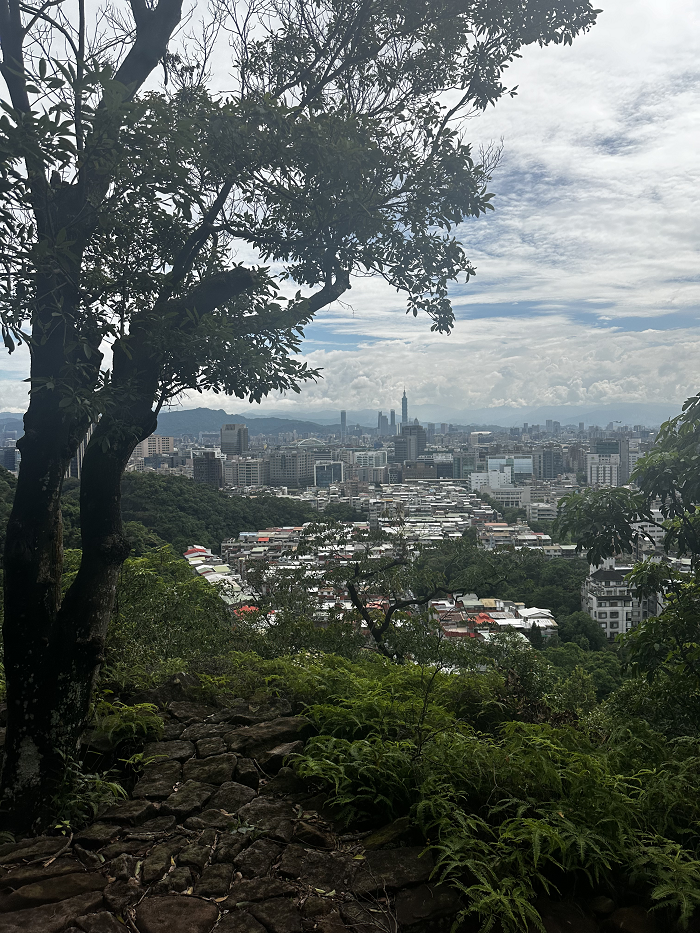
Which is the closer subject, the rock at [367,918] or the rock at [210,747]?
the rock at [367,918]

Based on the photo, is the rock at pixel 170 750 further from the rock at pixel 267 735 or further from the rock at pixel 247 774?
the rock at pixel 247 774

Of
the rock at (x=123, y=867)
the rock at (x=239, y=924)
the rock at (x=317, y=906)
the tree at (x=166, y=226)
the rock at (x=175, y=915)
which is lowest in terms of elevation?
the rock at (x=123, y=867)

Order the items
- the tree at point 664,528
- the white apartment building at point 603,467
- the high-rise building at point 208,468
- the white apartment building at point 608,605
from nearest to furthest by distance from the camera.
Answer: the tree at point 664,528
the white apartment building at point 608,605
the high-rise building at point 208,468
the white apartment building at point 603,467

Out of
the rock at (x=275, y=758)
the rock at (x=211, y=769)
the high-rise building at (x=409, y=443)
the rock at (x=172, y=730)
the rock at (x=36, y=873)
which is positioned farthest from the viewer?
the high-rise building at (x=409, y=443)

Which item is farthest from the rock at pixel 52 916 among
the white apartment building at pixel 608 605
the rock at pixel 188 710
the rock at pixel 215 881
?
the white apartment building at pixel 608 605

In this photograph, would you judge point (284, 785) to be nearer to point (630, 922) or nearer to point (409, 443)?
point (630, 922)

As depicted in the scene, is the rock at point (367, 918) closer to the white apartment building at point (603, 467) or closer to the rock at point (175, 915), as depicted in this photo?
the rock at point (175, 915)

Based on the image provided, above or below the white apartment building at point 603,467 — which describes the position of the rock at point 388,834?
above
